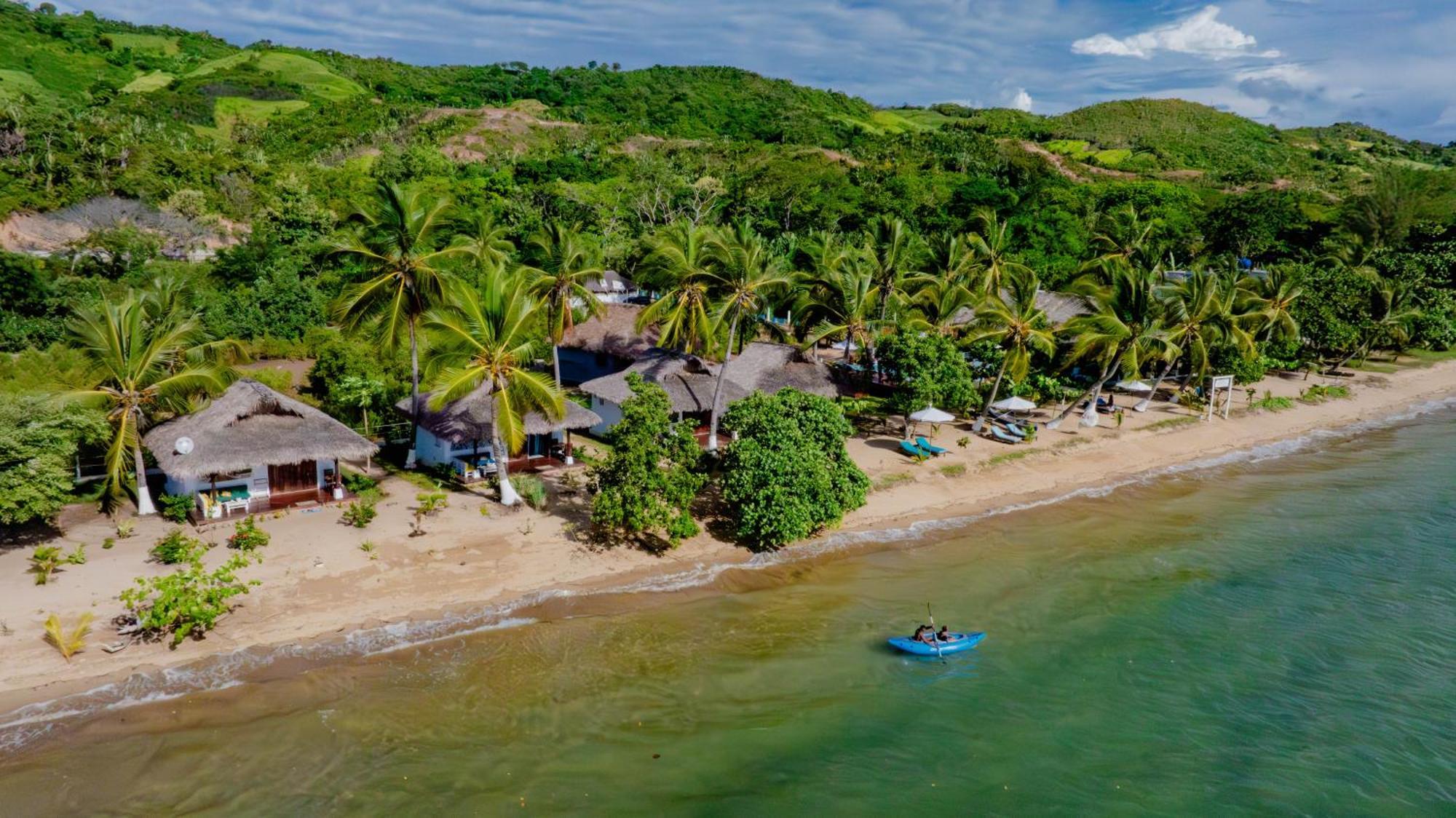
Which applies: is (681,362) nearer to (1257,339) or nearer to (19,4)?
(1257,339)

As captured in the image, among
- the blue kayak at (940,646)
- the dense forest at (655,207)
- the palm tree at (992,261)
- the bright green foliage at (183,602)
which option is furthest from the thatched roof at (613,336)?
the bright green foliage at (183,602)

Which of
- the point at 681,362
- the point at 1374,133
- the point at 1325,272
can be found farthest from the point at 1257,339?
the point at 1374,133

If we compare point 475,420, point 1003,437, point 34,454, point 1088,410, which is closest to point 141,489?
point 34,454

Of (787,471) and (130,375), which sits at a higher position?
(130,375)

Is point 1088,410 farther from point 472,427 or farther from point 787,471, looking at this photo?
point 472,427

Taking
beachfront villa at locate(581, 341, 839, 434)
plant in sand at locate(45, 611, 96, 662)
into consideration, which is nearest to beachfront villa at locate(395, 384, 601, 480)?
beachfront villa at locate(581, 341, 839, 434)

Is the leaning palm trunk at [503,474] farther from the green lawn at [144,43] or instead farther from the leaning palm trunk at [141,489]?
the green lawn at [144,43]
